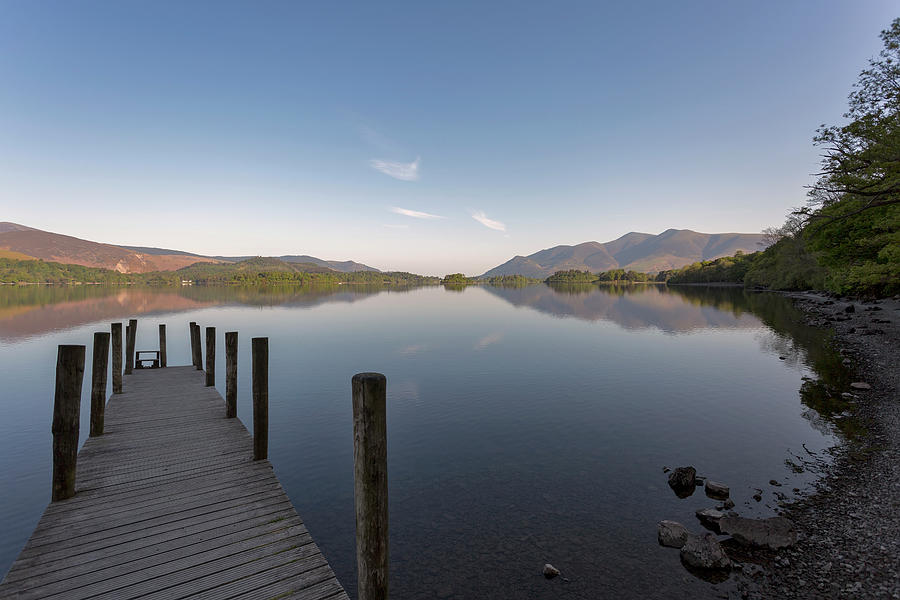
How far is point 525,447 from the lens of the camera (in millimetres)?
15469

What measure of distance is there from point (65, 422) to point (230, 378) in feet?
19.0

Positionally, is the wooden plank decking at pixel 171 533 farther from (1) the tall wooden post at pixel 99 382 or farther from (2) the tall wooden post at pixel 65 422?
(1) the tall wooden post at pixel 99 382

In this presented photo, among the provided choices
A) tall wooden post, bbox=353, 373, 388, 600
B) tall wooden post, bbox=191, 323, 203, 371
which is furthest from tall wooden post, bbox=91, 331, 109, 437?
tall wooden post, bbox=191, 323, 203, 371

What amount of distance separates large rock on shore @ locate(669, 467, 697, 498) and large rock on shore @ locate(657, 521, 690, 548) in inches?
95.9

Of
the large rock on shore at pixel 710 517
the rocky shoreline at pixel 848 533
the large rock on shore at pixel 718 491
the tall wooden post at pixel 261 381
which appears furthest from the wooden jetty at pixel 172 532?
the large rock on shore at pixel 718 491

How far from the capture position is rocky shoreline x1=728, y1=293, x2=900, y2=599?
7.36 m

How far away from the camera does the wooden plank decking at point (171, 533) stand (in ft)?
19.6

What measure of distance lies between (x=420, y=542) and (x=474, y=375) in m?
18.2

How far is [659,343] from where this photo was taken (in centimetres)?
4003

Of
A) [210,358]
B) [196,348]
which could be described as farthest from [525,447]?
[196,348]

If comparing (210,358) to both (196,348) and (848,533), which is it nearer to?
(196,348)

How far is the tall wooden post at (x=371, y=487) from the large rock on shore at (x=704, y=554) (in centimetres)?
717

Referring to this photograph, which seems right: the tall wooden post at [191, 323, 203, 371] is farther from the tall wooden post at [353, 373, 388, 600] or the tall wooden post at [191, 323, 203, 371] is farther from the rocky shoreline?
the rocky shoreline

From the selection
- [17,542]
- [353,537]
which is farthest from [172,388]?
[353,537]
